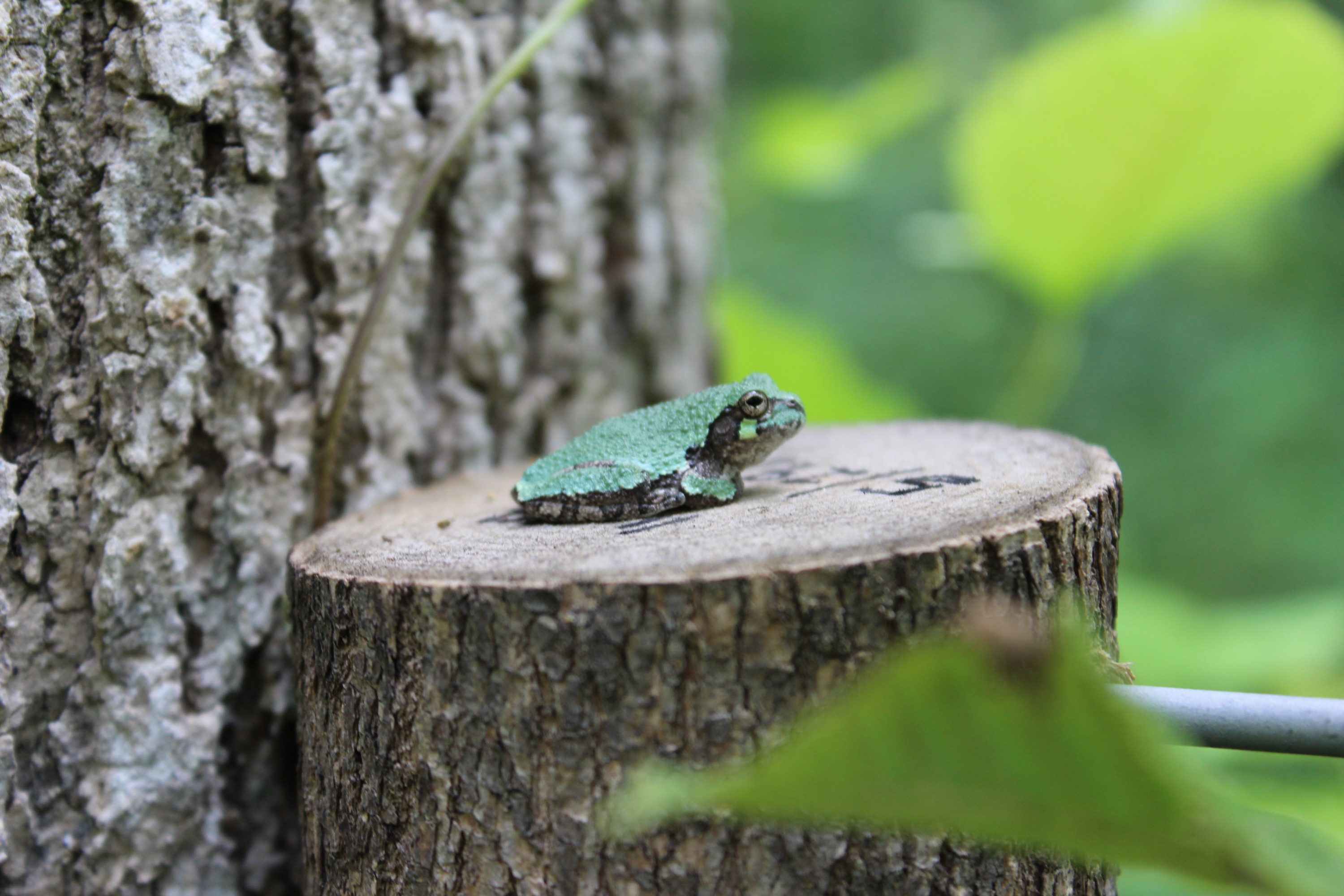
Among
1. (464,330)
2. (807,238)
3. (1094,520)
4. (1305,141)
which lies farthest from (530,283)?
(807,238)

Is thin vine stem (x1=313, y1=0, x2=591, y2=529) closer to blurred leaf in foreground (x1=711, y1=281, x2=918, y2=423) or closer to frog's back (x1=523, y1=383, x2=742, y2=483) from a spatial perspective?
frog's back (x1=523, y1=383, x2=742, y2=483)

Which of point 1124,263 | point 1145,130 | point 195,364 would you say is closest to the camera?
point 195,364

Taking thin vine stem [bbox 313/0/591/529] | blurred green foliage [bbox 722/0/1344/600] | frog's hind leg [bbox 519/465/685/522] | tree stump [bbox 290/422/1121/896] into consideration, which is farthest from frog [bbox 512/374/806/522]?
blurred green foliage [bbox 722/0/1344/600]

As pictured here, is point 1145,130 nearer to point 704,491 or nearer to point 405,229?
point 704,491

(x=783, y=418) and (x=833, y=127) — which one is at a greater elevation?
(x=833, y=127)

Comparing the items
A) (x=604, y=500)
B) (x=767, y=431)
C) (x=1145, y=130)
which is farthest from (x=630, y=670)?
(x=1145, y=130)

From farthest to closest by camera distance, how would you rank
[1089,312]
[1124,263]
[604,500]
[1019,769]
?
[1089,312], [1124,263], [604,500], [1019,769]

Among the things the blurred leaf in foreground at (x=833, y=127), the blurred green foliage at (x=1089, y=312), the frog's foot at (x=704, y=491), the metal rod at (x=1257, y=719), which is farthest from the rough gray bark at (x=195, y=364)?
the blurred green foliage at (x=1089, y=312)
